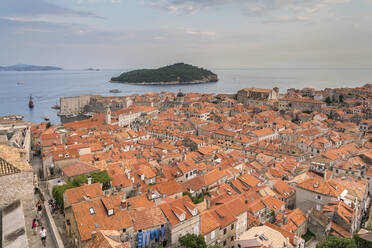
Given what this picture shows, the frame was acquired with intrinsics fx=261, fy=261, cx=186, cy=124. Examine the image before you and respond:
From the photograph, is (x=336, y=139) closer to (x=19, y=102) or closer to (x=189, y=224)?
(x=189, y=224)

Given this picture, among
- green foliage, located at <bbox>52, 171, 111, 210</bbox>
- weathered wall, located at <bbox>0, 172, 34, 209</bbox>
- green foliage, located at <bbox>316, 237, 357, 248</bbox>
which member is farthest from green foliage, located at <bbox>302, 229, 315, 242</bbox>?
weathered wall, located at <bbox>0, 172, 34, 209</bbox>

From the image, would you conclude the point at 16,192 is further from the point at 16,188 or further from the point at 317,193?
the point at 317,193

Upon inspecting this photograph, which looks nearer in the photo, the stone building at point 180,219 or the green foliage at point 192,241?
the green foliage at point 192,241

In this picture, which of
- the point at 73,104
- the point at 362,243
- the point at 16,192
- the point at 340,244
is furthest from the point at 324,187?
the point at 73,104

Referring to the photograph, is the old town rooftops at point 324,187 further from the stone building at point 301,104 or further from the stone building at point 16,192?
the stone building at point 301,104

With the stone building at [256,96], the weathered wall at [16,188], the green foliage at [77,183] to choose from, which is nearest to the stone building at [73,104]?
the stone building at [256,96]

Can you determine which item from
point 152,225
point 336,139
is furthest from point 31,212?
point 336,139
